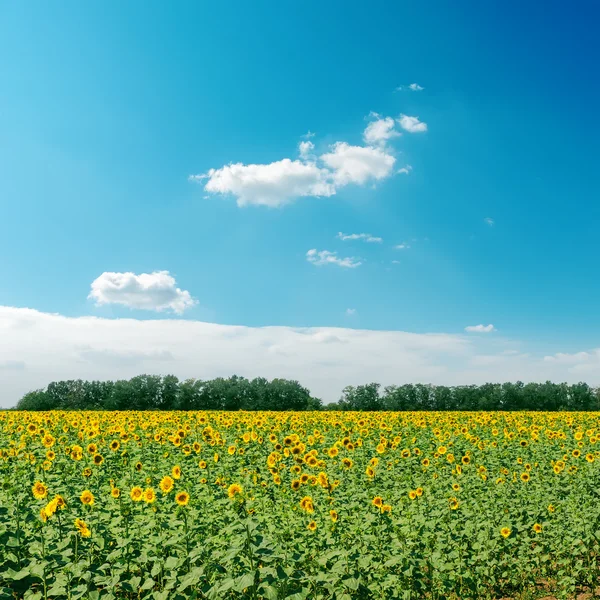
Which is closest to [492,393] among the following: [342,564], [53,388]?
[53,388]

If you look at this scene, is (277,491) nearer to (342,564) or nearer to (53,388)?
(342,564)

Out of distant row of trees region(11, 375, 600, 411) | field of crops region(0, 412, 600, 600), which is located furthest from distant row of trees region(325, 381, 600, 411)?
field of crops region(0, 412, 600, 600)

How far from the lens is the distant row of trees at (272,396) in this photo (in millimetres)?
80125

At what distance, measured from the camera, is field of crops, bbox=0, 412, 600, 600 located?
241 inches

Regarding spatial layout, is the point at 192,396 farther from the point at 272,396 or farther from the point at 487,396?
the point at 487,396

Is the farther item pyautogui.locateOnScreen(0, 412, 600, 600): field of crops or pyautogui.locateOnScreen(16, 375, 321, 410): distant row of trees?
pyautogui.locateOnScreen(16, 375, 321, 410): distant row of trees

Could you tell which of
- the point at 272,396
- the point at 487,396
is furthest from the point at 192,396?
the point at 487,396

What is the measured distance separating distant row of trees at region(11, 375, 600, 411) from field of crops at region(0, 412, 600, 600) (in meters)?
59.0

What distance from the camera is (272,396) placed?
3344 inches

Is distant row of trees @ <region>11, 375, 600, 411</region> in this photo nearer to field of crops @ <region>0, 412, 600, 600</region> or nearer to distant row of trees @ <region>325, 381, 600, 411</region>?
distant row of trees @ <region>325, 381, 600, 411</region>

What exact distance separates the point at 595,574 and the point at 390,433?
9997mm

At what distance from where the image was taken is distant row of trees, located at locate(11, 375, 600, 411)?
80.1 metres

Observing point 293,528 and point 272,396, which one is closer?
point 293,528

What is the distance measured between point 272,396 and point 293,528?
3091 inches
